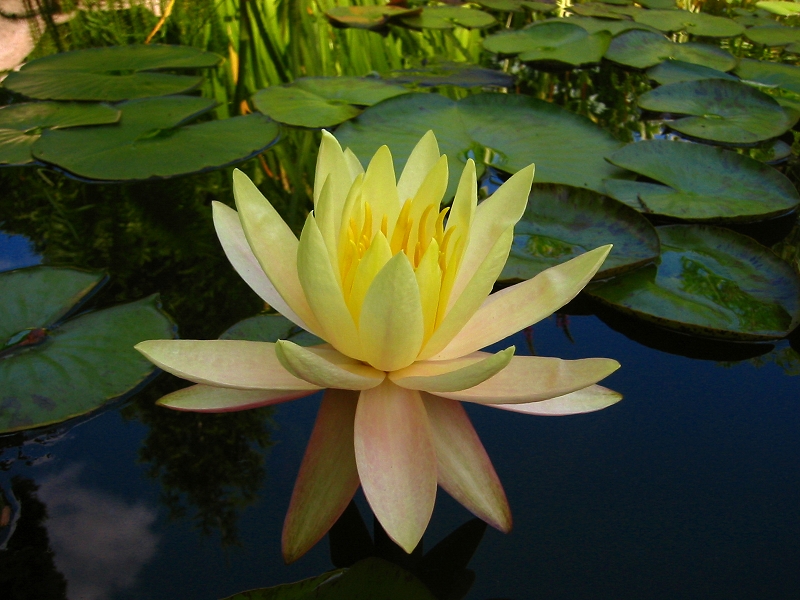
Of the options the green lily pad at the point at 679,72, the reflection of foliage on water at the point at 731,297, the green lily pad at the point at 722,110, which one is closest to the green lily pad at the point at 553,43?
the green lily pad at the point at 679,72

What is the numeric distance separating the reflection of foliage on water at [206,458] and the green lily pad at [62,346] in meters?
0.09

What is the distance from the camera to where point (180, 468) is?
111cm

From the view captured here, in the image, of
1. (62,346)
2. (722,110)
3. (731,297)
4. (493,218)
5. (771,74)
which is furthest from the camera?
(771,74)

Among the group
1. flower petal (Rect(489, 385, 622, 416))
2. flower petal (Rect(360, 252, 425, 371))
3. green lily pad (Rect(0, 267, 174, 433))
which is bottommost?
green lily pad (Rect(0, 267, 174, 433))

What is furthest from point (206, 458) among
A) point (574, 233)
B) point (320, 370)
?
point (574, 233)

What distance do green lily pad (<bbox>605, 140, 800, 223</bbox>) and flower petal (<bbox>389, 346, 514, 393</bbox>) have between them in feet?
3.74

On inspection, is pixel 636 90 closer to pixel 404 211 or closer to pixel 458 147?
pixel 458 147

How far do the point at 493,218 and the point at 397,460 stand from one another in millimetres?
513

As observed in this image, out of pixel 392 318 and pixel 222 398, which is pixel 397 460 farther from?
pixel 222 398

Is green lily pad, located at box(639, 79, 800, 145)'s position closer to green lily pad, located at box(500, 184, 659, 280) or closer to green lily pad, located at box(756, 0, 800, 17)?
green lily pad, located at box(500, 184, 659, 280)

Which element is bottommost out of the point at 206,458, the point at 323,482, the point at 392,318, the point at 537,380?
the point at 206,458

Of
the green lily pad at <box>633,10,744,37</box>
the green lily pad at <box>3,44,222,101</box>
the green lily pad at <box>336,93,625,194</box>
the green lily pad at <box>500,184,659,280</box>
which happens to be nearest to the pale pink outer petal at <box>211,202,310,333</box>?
the green lily pad at <box>500,184,659,280</box>

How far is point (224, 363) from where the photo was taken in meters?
0.99

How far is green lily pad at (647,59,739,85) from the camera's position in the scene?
10.3 feet
